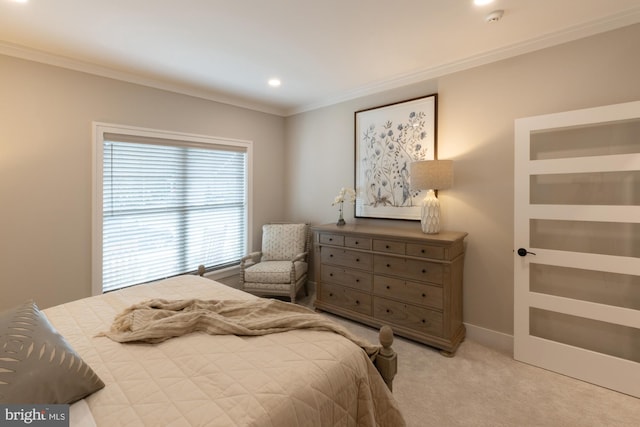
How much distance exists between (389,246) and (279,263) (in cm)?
158

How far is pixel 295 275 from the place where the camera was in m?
3.62

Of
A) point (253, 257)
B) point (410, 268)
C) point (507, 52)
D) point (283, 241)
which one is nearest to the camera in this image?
point (507, 52)

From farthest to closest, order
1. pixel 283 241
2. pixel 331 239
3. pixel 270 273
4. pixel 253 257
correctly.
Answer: pixel 283 241
pixel 253 257
pixel 270 273
pixel 331 239

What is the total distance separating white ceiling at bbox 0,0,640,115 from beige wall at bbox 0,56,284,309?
20 cm

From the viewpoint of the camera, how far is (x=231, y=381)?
1.18m

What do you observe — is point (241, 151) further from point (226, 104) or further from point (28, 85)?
point (28, 85)

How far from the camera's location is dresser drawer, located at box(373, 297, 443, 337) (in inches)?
105

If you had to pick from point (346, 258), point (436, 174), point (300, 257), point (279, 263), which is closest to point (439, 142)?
point (436, 174)

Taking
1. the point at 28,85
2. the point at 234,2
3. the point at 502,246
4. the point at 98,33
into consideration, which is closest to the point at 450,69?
the point at 502,246

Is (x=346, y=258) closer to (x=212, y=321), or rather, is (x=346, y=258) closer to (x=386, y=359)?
(x=386, y=359)

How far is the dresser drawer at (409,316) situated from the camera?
2.67 meters

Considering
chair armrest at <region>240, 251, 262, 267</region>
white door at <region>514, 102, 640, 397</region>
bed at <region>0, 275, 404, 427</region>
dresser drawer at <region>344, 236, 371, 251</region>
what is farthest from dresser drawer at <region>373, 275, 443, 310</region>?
chair armrest at <region>240, 251, 262, 267</region>

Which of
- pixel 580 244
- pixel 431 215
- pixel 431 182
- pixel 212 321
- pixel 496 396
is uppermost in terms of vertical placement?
pixel 431 182

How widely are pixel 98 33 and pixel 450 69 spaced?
304cm
